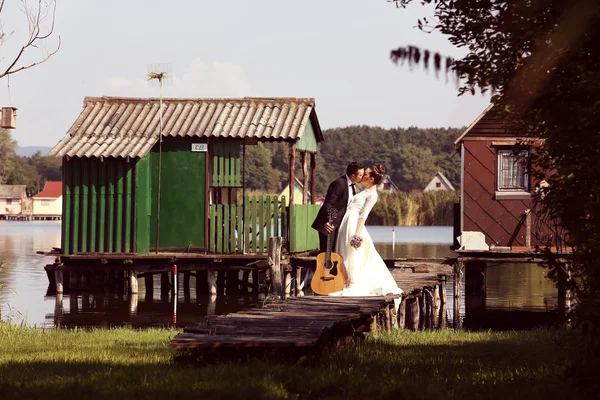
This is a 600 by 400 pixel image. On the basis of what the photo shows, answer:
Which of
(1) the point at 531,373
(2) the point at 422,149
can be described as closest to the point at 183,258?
(1) the point at 531,373

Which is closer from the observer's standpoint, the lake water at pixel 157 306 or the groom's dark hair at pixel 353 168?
the groom's dark hair at pixel 353 168

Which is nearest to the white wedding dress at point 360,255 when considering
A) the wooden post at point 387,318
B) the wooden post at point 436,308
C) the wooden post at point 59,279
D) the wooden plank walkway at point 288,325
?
the wooden post at point 387,318

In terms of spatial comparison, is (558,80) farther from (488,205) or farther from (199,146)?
(488,205)

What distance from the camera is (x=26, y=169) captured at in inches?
6570

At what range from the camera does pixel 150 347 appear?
45.0ft

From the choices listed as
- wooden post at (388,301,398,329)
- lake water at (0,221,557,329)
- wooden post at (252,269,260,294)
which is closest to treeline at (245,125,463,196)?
lake water at (0,221,557,329)

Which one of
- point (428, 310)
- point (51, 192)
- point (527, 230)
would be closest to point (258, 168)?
point (51, 192)

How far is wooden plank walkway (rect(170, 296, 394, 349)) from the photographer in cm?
1101

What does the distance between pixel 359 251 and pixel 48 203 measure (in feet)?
434

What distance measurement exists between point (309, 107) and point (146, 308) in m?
6.26

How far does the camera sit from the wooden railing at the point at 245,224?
26.6m

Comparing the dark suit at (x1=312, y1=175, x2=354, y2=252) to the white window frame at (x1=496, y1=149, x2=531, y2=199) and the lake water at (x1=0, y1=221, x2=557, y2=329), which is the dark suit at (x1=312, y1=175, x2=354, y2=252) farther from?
the white window frame at (x1=496, y1=149, x2=531, y2=199)

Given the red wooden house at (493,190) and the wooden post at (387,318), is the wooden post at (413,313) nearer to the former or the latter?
the wooden post at (387,318)

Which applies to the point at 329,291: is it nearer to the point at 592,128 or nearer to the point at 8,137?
the point at 592,128
